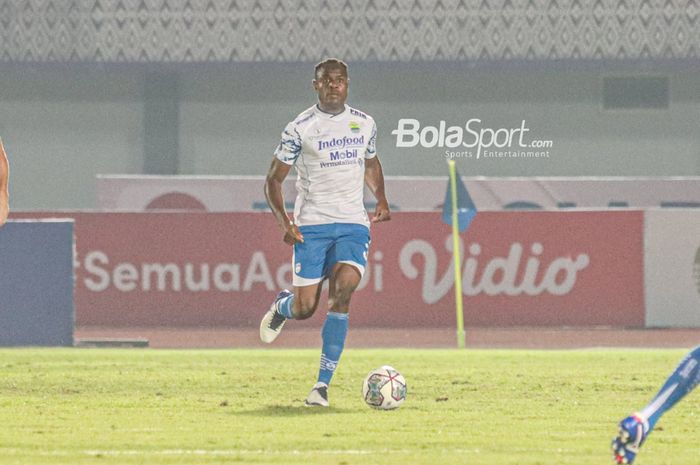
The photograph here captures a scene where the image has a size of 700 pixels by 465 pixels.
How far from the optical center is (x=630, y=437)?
8.23 metres

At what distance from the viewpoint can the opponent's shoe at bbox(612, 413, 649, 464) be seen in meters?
8.23

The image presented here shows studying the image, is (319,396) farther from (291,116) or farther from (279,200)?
(291,116)

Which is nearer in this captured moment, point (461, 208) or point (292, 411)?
point (292, 411)

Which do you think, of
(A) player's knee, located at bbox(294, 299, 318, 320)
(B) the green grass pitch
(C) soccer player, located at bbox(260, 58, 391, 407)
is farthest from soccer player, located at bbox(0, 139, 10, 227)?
(A) player's knee, located at bbox(294, 299, 318, 320)

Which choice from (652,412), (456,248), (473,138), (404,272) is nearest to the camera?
(652,412)

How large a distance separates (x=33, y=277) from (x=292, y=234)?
890cm

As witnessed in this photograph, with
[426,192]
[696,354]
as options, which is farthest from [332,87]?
[426,192]

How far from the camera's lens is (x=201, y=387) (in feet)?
48.0

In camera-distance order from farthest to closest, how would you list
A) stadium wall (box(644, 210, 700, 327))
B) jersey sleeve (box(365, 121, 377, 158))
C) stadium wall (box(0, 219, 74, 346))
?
stadium wall (box(644, 210, 700, 327)), stadium wall (box(0, 219, 74, 346)), jersey sleeve (box(365, 121, 377, 158))

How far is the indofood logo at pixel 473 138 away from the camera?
136ft

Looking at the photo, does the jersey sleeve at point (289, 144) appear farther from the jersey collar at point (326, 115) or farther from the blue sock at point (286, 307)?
the blue sock at point (286, 307)

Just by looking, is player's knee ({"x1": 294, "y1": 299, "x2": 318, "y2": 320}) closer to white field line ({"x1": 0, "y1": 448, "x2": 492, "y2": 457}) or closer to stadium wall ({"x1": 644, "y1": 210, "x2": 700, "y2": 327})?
white field line ({"x1": 0, "y1": 448, "x2": 492, "y2": 457})

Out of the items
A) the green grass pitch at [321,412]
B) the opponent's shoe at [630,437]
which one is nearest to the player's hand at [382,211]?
the green grass pitch at [321,412]

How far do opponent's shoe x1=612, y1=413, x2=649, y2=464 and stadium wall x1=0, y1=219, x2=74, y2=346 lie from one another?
42.1 feet
